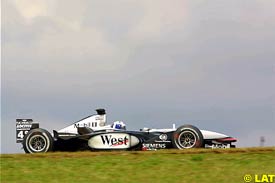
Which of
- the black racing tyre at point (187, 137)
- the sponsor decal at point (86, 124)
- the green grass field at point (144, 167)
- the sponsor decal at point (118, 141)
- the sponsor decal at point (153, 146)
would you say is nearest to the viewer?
the green grass field at point (144, 167)

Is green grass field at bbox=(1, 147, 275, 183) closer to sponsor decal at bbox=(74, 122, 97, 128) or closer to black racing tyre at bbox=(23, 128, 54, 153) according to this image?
black racing tyre at bbox=(23, 128, 54, 153)

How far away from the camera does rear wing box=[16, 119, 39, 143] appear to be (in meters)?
17.3

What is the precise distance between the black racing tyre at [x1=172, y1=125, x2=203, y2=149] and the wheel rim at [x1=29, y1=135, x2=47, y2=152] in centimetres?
381

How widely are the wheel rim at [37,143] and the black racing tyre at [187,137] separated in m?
3.81

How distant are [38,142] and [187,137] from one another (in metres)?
4.37

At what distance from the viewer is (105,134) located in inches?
648

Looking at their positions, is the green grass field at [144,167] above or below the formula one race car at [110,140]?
below

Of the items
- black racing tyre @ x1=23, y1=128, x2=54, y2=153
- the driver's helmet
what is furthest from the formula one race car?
the driver's helmet

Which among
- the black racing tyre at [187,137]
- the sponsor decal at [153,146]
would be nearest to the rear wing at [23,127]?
the sponsor decal at [153,146]

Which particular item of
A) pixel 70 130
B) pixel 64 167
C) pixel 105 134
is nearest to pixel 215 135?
pixel 105 134

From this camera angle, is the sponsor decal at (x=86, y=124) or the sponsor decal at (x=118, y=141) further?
the sponsor decal at (x=86, y=124)

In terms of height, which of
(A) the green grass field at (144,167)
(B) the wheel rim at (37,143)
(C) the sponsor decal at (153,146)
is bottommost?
(A) the green grass field at (144,167)

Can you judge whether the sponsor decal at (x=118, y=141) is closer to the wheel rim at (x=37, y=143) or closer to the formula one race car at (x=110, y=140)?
the formula one race car at (x=110, y=140)

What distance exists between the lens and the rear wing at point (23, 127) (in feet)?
56.7
